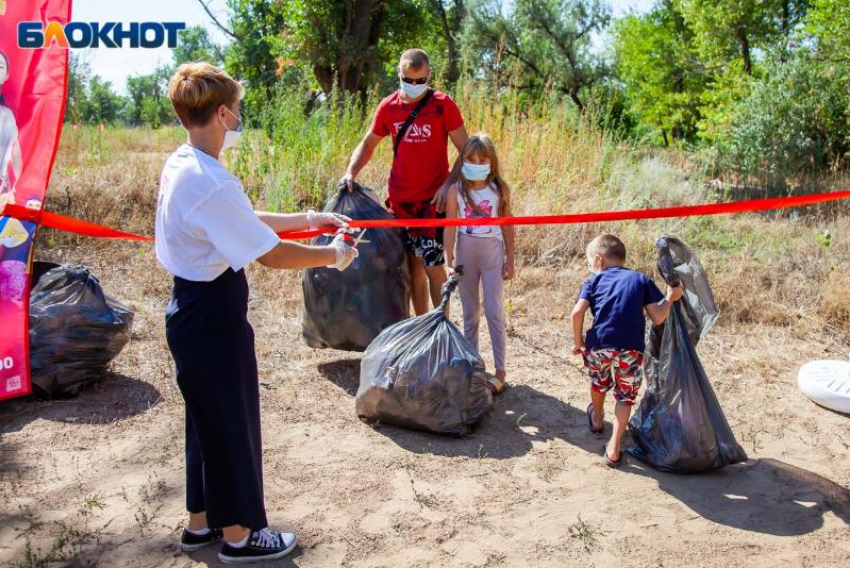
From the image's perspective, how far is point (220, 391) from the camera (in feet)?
8.18

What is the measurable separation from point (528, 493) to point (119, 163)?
6275mm

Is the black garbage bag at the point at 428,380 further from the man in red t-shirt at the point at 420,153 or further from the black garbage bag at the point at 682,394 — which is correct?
the black garbage bag at the point at 682,394

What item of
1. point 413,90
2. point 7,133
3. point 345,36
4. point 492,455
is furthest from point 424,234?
point 345,36

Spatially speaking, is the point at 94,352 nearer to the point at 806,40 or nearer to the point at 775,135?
the point at 775,135

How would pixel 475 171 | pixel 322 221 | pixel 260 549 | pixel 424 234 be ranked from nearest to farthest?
pixel 260 549, pixel 322 221, pixel 475 171, pixel 424 234

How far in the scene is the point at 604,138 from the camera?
25.7 ft

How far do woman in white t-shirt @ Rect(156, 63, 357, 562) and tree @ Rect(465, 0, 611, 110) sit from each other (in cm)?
1694

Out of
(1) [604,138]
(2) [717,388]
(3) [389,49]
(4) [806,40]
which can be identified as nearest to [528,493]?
(2) [717,388]

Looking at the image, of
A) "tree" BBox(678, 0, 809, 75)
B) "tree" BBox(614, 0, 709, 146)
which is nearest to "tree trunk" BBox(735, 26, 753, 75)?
"tree" BBox(678, 0, 809, 75)

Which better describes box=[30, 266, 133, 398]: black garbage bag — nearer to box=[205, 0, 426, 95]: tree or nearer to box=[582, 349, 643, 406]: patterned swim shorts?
box=[582, 349, 643, 406]: patterned swim shorts

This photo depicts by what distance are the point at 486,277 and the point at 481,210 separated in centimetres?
37

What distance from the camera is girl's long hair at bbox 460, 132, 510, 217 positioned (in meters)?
4.01

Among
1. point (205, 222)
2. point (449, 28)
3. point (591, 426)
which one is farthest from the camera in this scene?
point (449, 28)

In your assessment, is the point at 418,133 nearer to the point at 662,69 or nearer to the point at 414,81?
the point at 414,81
